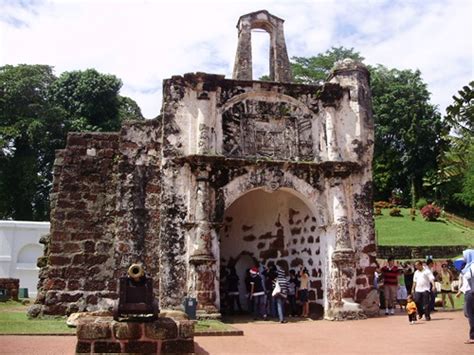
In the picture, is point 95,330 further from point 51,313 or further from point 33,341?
point 51,313

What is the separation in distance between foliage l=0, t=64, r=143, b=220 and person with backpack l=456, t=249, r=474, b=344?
84.8 ft

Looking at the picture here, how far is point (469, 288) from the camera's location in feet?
24.4

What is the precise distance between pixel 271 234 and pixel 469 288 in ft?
25.8

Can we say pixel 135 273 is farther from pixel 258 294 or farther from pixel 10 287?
pixel 10 287

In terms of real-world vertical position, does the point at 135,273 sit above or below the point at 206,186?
below

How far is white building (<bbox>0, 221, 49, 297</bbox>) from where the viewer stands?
23531mm

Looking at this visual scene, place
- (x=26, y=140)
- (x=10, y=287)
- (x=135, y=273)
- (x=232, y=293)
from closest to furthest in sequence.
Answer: (x=135, y=273)
(x=232, y=293)
(x=10, y=287)
(x=26, y=140)

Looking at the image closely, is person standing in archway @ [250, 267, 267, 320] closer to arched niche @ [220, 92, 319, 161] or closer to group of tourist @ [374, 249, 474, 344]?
group of tourist @ [374, 249, 474, 344]

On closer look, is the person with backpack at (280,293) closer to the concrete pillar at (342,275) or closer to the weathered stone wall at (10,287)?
the concrete pillar at (342,275)

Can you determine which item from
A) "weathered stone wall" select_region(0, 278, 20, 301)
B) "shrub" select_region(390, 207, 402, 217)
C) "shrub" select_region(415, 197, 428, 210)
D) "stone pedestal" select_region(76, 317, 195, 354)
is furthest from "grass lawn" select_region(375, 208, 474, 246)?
"stone pedestal" select_region(76, 317, 195, 354)

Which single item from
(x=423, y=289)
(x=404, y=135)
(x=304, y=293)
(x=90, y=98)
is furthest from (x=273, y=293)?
(x=404, y=135)

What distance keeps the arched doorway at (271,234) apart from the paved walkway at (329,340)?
3.10 metres

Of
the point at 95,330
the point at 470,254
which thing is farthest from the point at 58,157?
the point at 470,254

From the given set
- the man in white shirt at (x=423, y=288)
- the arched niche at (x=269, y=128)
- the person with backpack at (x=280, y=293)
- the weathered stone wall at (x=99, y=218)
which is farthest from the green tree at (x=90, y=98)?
the man in white shirt at (x=423, y=288)
